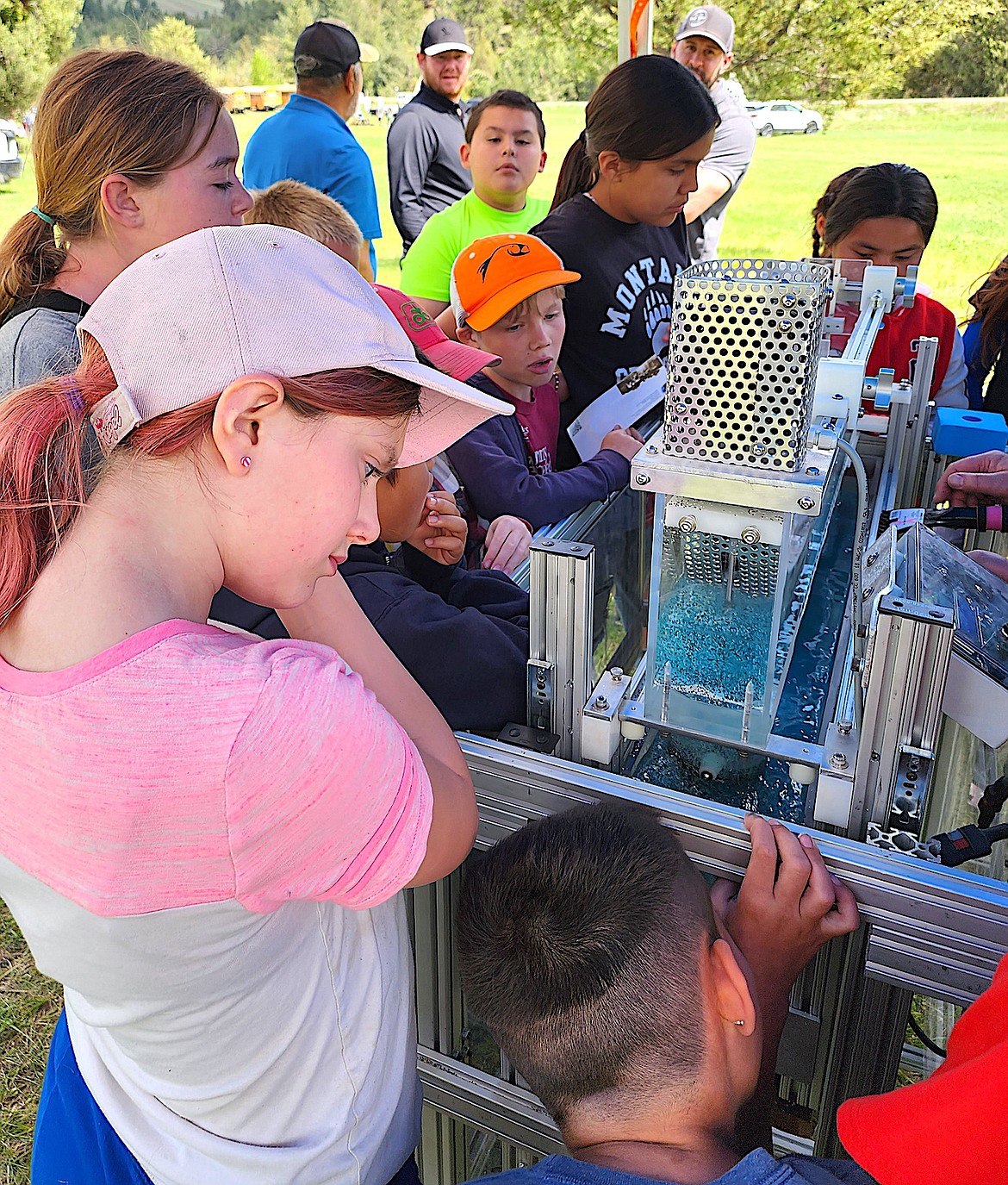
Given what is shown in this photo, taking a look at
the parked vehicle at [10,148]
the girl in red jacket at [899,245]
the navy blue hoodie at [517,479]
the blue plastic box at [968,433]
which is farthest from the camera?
the parked vehicle at [10,148]

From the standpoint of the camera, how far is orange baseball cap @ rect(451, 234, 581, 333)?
→ 85.2 inches

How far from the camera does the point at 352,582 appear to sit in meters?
1.38

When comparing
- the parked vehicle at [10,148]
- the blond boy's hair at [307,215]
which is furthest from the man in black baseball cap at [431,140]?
the parked vehicle at [10,148]

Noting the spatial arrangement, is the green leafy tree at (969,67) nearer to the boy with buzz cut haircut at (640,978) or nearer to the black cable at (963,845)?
the black cable at (963,845)

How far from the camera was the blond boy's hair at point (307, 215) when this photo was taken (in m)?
2.44

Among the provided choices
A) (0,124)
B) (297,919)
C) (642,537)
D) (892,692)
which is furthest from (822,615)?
(0,124)

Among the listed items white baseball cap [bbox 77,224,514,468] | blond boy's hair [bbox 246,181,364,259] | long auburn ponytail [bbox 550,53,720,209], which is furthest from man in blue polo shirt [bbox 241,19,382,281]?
white baseball cap [bbox 77,224,514,468]

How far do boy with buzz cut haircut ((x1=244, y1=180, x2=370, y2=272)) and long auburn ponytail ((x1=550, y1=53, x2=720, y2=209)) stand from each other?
71 cm

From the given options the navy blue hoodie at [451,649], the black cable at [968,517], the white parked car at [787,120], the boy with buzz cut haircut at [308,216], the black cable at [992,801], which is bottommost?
the black cable at [992,801]

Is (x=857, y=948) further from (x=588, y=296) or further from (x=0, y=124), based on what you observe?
(x=0, y=124)

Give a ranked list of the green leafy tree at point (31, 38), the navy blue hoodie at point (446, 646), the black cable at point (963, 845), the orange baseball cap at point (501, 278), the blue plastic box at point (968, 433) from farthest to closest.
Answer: the green leafy tree at point (31, 38)
the orange baseball cap at point (501, 278)
the blue plastic box at point (968, 433)
the navy blue hoodie at point (446, 646)
the black cable at point (963, 845)

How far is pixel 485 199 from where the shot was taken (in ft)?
12.9

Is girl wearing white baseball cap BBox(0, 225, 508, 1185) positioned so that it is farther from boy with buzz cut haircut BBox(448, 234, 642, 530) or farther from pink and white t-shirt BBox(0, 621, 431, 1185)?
boy with buzz cut haircut BBox(448, 234, 642, 530)

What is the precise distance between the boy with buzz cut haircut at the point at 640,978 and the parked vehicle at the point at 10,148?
62.2ft
